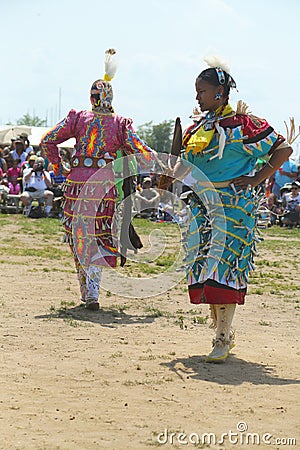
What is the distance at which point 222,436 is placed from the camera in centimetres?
390

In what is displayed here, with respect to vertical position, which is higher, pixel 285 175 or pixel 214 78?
pixel 214 78

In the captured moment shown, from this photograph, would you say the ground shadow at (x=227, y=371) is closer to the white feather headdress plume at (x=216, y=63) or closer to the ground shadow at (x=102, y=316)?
the ground shadow at (x=102, y=316)

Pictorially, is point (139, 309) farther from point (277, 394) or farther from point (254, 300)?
point (277, 394)

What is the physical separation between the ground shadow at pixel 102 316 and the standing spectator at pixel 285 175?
12509 mm

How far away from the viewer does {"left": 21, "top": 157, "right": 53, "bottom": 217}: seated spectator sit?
17484 millimetres

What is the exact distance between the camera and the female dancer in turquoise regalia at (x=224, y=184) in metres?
5.36

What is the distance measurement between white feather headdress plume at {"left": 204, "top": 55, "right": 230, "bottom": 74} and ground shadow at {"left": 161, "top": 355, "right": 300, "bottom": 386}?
195cm

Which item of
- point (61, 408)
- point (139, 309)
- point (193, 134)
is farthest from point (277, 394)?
point (139, 309)

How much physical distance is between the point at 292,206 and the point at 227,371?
44.0ft

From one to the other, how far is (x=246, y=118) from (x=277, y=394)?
186 cm

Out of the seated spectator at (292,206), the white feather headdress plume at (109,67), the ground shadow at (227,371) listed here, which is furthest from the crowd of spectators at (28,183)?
the ground shadow at (227,371)

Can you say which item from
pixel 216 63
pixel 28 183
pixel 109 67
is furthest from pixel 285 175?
pixel 216 63

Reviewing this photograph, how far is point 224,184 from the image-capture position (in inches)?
212

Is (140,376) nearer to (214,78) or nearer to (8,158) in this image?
(214,78)
